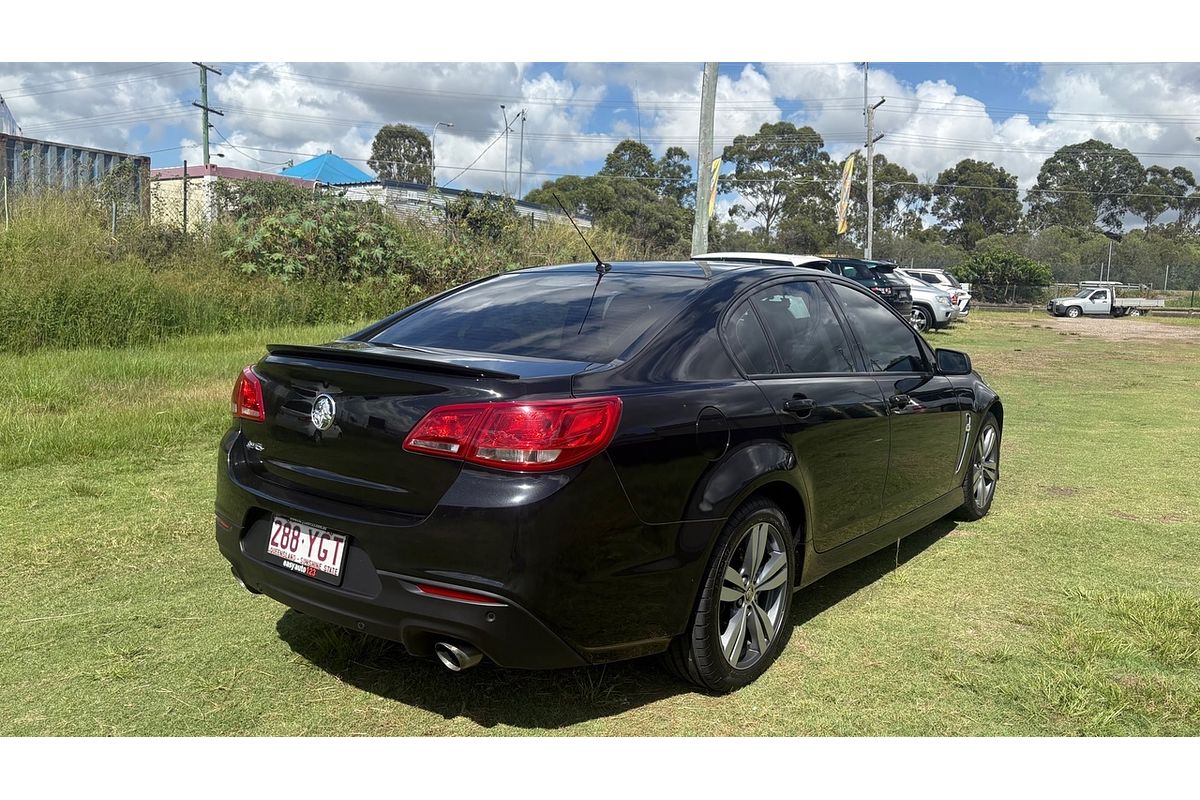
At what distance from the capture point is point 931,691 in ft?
10.9

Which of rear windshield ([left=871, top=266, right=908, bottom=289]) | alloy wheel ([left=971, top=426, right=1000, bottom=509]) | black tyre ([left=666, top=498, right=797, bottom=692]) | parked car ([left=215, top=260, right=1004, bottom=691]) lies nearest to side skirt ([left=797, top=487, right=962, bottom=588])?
parked car ([left=215, top=260, right=1004, bottom=691])

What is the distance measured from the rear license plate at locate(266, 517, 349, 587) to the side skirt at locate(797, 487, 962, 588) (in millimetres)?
1841

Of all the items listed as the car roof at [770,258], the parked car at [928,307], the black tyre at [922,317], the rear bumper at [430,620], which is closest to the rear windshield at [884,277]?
the black tyre at [922,317]

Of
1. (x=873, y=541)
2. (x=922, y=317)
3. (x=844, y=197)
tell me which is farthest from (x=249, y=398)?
(x=844, y=197)

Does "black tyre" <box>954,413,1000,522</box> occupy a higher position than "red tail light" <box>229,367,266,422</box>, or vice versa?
"red tail light" <box>229,367,266,422</box>

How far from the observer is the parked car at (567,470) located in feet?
8.87

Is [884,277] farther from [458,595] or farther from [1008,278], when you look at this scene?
[1008,278]

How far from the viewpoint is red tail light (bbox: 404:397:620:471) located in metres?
2.68

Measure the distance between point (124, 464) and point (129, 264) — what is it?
7.95 metres

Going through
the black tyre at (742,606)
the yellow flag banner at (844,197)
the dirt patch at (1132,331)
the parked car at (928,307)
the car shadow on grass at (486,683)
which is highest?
the yellow flag banner at (844,197)

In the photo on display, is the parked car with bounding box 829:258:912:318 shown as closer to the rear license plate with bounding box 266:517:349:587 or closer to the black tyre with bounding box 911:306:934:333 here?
the black tyre with bounding box 911:306:934:333

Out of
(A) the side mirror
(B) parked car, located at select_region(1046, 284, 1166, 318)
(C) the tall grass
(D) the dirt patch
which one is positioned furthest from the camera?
(B) parked car, located at select_region(1046, 284, 1166, 318)

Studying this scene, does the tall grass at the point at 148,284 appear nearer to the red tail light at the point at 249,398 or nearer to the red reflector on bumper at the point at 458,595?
the red tail light at the point at 249,398

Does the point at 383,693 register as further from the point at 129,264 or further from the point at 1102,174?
the point at 1102,174
